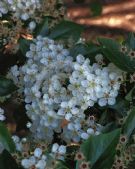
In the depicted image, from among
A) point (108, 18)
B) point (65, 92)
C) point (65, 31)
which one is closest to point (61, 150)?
point (65, 92)

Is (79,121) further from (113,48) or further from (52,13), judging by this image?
(52,13)

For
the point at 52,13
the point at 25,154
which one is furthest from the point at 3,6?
the point at 25,154

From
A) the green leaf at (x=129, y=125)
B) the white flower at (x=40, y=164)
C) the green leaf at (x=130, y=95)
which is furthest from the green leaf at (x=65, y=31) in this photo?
the white flower at (x=40, y=164)

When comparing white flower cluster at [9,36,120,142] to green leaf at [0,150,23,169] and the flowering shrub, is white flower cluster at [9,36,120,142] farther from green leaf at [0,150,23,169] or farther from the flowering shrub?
green leaf at [0,150,23,169]

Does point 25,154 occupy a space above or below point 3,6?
below

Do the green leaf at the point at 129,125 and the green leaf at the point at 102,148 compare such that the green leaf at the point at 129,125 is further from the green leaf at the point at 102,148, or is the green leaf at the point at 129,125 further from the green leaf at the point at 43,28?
the green leaf at the point at 43,28

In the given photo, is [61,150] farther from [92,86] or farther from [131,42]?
[131,42]
